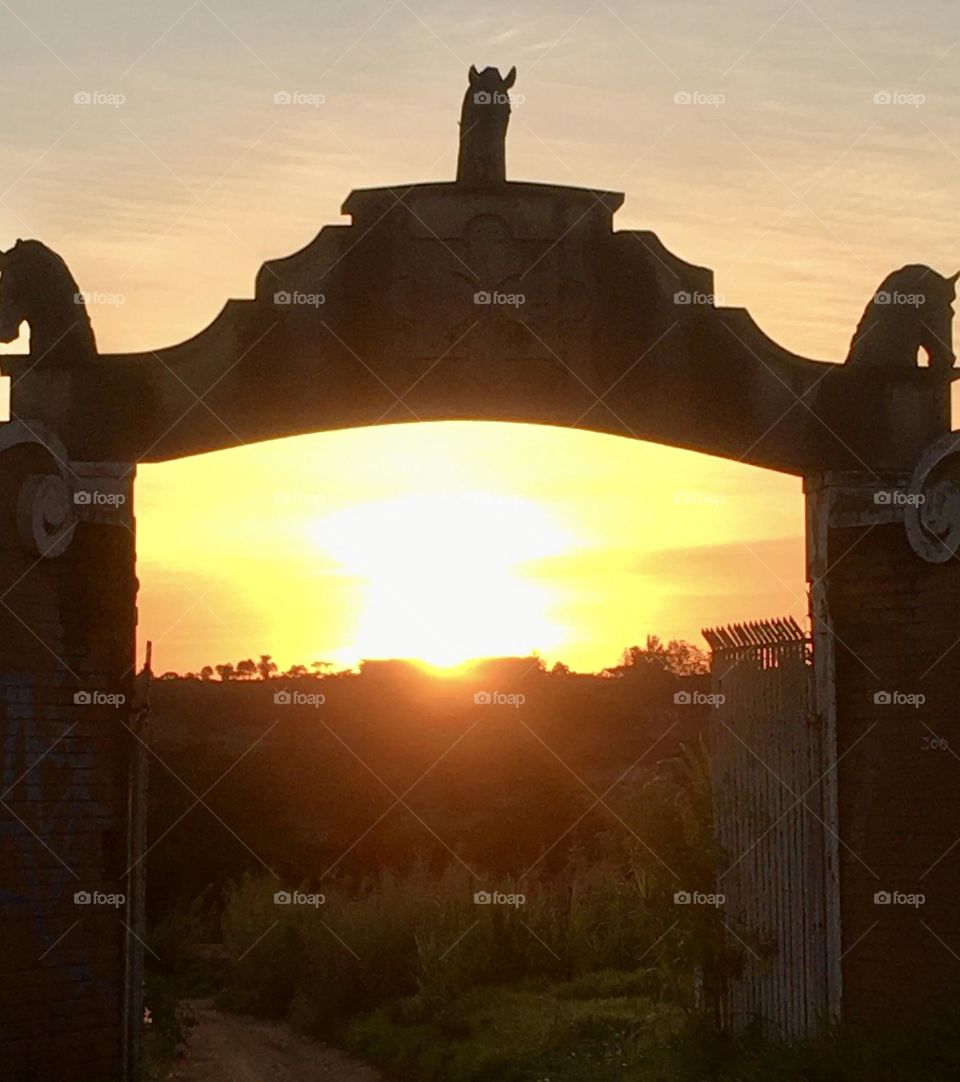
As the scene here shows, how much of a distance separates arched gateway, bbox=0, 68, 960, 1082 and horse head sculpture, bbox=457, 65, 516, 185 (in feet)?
0.07

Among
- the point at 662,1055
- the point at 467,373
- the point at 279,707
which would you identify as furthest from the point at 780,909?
the point at 279,707

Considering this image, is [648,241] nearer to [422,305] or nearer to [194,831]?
[422,305]

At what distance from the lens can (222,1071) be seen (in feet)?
54.7

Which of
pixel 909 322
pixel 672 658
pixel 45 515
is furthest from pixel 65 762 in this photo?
pixel 672 658

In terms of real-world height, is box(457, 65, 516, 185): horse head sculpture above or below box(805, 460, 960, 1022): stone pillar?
above

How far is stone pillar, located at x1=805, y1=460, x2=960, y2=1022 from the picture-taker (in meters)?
11.2

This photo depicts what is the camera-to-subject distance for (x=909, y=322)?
1197 centimetres

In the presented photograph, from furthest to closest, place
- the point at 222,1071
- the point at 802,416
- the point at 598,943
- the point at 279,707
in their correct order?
the point at 279,707 → the point at 598,943 → the point at 222,1071 → the point at 802,416

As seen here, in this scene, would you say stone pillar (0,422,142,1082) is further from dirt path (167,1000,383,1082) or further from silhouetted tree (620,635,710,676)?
silhouetted tree (620,635,710,676)

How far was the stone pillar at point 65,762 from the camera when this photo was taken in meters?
10.7

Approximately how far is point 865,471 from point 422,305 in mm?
3530

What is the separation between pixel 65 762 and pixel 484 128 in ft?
18.0

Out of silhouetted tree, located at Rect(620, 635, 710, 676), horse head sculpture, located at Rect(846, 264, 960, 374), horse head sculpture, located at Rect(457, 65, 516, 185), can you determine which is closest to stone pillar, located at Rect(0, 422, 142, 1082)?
horse head sculpture, located at Rect(457, 65, 516, 185)

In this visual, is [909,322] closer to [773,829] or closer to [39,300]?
[773,829]
